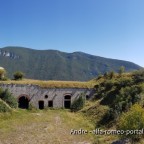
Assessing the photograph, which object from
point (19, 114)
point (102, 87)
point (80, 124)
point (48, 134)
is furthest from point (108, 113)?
point (102, 87)

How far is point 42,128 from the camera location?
31.5 m

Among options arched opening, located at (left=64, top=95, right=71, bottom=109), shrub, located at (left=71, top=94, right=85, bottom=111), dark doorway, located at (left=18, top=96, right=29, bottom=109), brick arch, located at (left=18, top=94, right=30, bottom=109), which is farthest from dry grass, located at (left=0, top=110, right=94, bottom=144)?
arched opening, located at (left=64, top=95, right=71, bottom=109)

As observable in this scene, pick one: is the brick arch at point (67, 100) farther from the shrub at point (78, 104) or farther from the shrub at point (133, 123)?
the shrub at point (133, 123)

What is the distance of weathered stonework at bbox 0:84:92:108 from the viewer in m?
46.6

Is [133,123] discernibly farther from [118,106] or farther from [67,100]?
[67,100]

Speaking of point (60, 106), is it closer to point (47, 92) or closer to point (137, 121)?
point (47, 92)

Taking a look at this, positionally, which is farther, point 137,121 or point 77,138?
point 77,138

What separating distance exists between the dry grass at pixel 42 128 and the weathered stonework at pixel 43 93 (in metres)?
7.85

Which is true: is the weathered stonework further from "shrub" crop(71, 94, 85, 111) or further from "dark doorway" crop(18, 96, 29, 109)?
"shrub" crop(71, 94, 85, 111)

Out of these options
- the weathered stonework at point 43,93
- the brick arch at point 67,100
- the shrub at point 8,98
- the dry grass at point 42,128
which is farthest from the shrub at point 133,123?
the brick arch at point 67,100

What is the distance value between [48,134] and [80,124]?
6010mm

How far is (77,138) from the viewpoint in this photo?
28.2 m

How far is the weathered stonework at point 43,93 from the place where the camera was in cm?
4659

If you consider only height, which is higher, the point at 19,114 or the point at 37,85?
the point at 37,85
